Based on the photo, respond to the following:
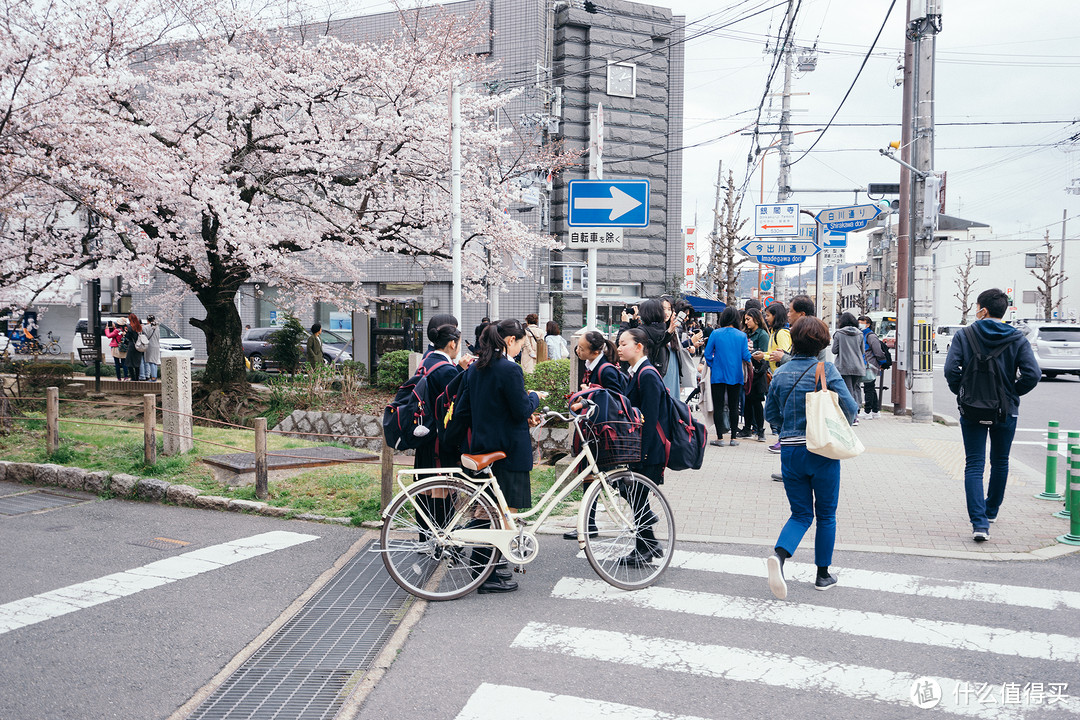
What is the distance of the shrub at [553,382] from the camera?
31.9ft

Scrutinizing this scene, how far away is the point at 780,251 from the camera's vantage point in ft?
52.5

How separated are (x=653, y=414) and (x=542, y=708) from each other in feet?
7.19

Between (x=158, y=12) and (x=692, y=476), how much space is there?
11.9m

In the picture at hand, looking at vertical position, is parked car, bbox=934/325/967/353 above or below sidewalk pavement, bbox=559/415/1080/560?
above

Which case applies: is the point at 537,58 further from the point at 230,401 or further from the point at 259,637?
the point at 259,637

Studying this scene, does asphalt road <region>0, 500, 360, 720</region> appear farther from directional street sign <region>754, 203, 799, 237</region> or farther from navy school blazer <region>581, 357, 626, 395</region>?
directional street sign <region>754, 203, 799, 237</region>

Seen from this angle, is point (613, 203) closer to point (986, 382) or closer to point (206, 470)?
point (986, 382)

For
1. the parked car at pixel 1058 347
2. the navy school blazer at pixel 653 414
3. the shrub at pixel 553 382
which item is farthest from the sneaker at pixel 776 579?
the parked car at pixel 1058 347

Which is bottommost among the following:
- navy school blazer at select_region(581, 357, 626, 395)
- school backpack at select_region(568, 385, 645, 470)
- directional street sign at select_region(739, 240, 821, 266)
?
school backpack at select_region(568, 385, 645, 470)

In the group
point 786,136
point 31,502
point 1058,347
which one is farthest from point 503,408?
point 1058,347

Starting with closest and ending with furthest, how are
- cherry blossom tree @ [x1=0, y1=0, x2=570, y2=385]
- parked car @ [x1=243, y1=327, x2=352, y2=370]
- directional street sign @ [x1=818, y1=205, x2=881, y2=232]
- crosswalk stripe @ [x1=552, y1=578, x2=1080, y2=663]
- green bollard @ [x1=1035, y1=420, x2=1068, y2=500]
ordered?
crosswalk stripe @ [x1=552, y1=578, x2=1080, y2=663]
green bollard @ [x1=1035, y1=420, x2=1068, y2=500]
cherry blossom tree @ [x1=0, y1=0, x2=570, y2=385]
directional street sign @ [x1=818, y1=205, x2=881, y2=232]
parked car @ [x1=243, y1=327, x2=352, y2=370]

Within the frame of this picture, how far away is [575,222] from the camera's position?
6871 mm

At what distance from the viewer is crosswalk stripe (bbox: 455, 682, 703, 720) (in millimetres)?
3238

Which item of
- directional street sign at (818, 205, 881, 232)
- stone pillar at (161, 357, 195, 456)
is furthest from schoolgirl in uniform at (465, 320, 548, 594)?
directional street sign at (818, 205, 881, 232)
